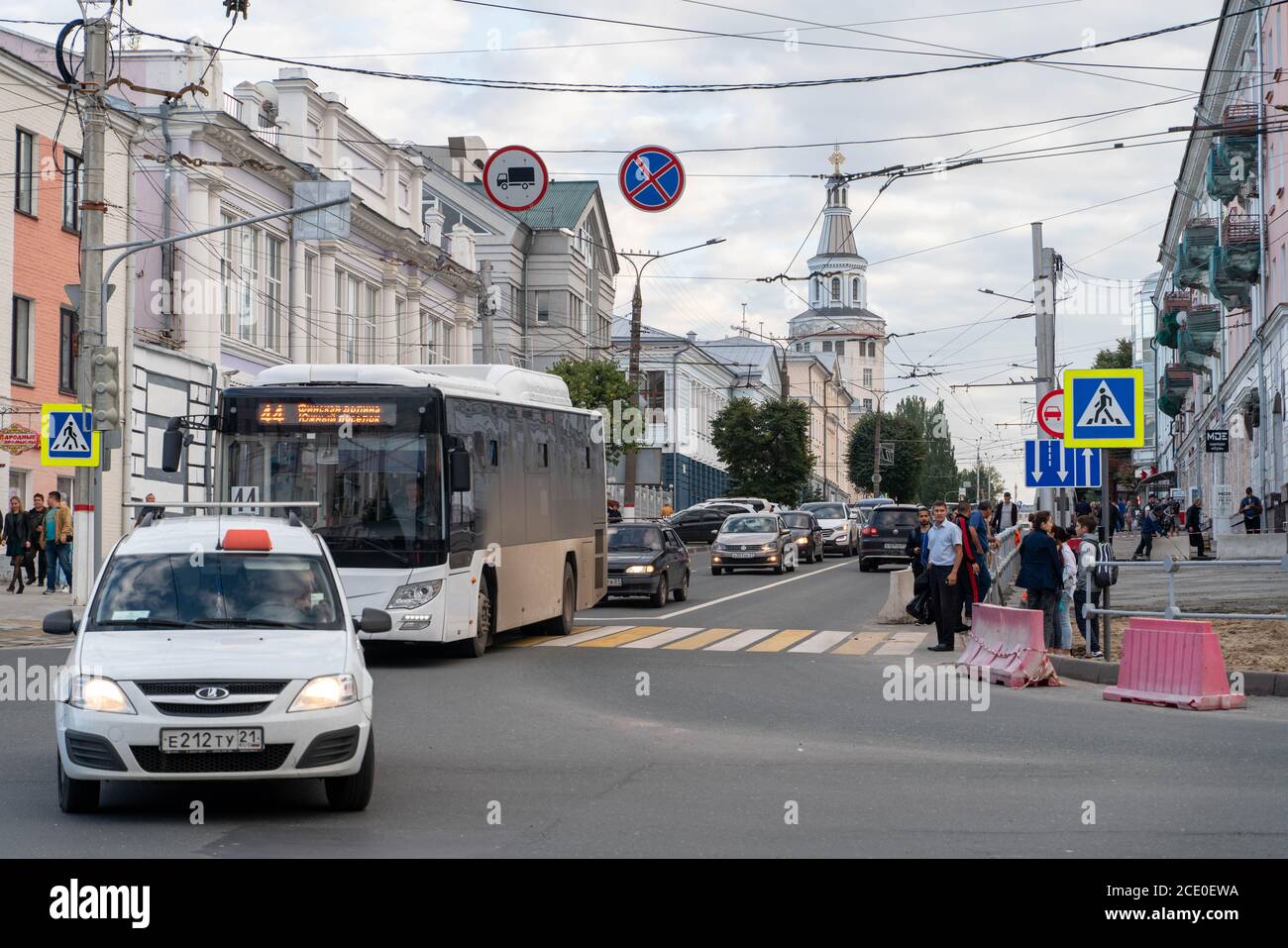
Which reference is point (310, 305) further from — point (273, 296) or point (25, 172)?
point (25, 172)

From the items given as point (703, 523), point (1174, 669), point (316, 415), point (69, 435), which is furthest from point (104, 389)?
point (703, 523)

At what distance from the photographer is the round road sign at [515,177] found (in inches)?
870

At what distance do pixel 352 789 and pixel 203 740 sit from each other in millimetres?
957

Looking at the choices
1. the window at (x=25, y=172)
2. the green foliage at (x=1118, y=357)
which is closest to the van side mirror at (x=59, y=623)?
the window at (x=25, y=172)

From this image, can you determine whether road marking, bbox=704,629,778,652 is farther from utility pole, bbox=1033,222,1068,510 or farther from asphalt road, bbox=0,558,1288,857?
utility pole, bbox=1033,222,1068,510

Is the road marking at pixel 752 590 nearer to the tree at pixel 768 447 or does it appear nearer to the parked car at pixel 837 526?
the parked car at pixel 837 526

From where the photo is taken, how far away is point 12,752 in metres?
11.6

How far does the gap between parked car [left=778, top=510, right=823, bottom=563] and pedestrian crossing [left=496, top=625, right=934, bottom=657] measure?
83.4 feet

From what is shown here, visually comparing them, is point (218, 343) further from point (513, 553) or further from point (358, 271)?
point (513, 553)

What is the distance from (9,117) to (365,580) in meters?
20.2

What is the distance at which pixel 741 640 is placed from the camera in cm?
2297

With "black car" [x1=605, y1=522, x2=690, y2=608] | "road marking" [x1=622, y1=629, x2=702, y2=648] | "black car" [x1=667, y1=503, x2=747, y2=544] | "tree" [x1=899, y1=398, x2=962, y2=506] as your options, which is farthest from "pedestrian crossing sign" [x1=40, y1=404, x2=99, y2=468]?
"tree" [x1=899, y1=398, x2=962, y2=506]

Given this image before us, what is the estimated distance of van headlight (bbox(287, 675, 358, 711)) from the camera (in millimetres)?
8989
